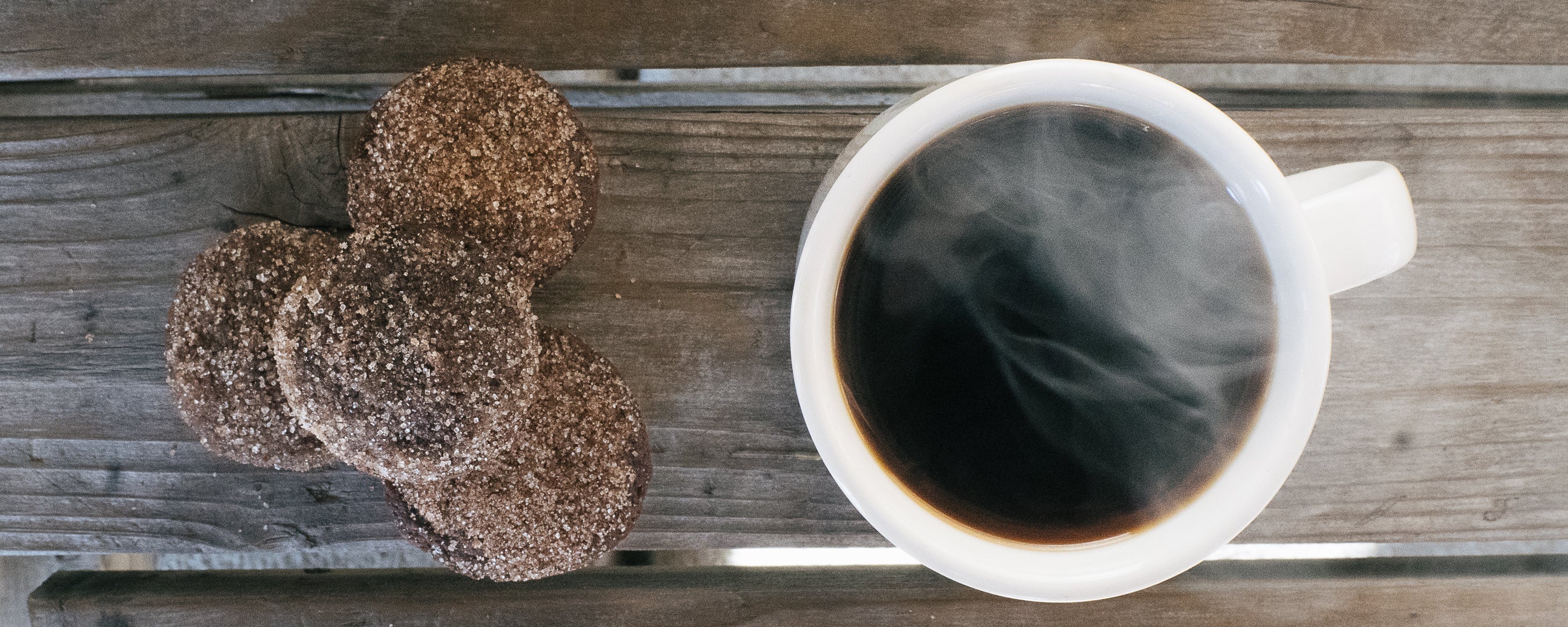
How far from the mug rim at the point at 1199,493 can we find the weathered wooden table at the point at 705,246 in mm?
195

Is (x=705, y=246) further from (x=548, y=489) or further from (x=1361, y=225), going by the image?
(x=1361, y=225)

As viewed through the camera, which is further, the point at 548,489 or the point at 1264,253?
the point at 548,489

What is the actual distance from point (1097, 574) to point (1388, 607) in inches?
15.9

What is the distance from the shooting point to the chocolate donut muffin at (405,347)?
518mm

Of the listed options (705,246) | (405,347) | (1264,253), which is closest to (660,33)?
(705,246)

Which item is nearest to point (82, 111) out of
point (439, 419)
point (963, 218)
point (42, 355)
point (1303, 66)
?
point (42, 355)

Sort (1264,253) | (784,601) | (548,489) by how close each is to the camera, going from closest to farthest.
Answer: (1264,253)
(548,489)
(784,601)

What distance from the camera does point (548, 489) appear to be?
0.62 meters

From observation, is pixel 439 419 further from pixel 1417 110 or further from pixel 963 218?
pixel 1417 110

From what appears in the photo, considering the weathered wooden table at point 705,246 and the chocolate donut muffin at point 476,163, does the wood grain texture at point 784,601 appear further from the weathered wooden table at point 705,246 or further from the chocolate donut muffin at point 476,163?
the chocolate donut muffin at point 476,163

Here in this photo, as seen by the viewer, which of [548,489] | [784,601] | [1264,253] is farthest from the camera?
[784,601]

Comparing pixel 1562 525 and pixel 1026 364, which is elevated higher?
pixel 1026 364

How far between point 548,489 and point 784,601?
0.23 meters

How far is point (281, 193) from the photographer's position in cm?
68
